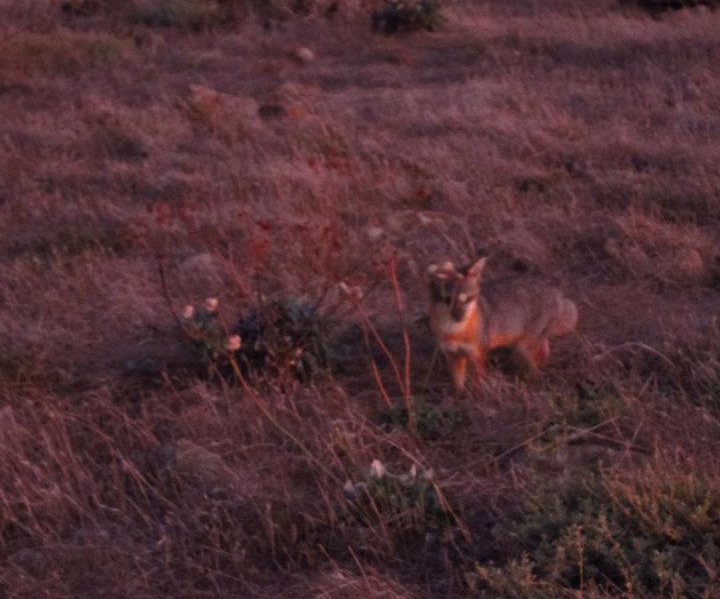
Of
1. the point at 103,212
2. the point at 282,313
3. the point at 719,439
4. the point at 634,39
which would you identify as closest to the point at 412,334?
the point at 282,313

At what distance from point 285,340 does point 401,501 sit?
1.62 m

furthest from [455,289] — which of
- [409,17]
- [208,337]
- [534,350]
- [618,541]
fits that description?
[409,17]

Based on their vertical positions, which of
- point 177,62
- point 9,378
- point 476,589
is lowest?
point 177,62

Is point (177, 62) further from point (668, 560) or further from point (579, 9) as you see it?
point (668, 560)

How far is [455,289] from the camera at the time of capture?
17.5ft

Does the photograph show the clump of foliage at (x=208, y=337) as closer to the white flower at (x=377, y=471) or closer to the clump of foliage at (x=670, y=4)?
the white flower at (x=377, y=471)

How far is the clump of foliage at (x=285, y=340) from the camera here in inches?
221

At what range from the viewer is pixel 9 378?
19.3ft

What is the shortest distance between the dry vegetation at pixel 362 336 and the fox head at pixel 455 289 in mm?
364

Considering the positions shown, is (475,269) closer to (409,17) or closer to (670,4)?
(409,17)

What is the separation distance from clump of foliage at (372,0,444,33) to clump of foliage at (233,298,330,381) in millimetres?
12542

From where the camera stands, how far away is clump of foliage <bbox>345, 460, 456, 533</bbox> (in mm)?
4148

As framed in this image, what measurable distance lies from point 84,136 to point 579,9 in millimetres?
9510

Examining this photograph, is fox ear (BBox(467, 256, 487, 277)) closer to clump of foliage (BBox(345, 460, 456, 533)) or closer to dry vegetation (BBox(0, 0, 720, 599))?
dry vegetation (BBox(0, 0, 720, 599))
